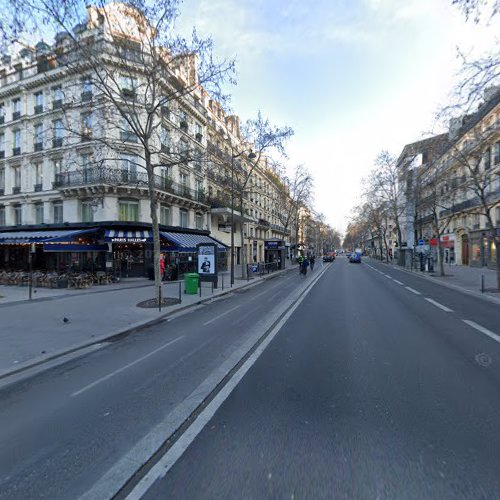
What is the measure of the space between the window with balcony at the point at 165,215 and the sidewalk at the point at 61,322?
11.2 metres

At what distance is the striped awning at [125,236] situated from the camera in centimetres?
1830

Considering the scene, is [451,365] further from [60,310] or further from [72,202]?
[72,202]

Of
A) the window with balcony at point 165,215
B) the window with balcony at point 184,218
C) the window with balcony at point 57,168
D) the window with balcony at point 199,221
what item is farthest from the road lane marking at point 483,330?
the window with balcony at point 57,168

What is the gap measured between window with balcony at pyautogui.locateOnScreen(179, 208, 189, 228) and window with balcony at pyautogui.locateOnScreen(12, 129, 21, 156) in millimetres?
14832

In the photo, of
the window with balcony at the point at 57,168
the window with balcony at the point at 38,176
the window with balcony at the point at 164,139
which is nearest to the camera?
the window with balcony at the point at 164,139

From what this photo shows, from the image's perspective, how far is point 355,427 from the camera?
2.97 m

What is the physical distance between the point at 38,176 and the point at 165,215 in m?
11.1

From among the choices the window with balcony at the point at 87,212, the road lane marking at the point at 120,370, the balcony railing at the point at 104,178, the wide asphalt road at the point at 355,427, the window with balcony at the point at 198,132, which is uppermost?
the window with balcony at the point at 198,132

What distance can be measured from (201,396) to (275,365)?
146 cm

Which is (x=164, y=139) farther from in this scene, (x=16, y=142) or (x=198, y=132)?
(x=16, y=142)

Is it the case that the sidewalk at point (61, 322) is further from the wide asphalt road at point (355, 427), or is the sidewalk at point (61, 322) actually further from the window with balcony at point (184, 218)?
the window with balcony at point (184, 218)

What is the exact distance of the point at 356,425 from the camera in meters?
3.01

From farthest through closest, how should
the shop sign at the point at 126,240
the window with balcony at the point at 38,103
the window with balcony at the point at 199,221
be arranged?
the window with balcony at the point at 199,221 < the window with balcony at the point at 38,103 < the shop sign at the point at 126,240

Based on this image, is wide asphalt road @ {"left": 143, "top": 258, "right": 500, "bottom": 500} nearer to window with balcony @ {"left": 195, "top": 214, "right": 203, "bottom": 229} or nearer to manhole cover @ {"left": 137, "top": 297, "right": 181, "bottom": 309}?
manhole cover @ {"left": 137, "top": 297, "right": 181, "bottom": 309}
